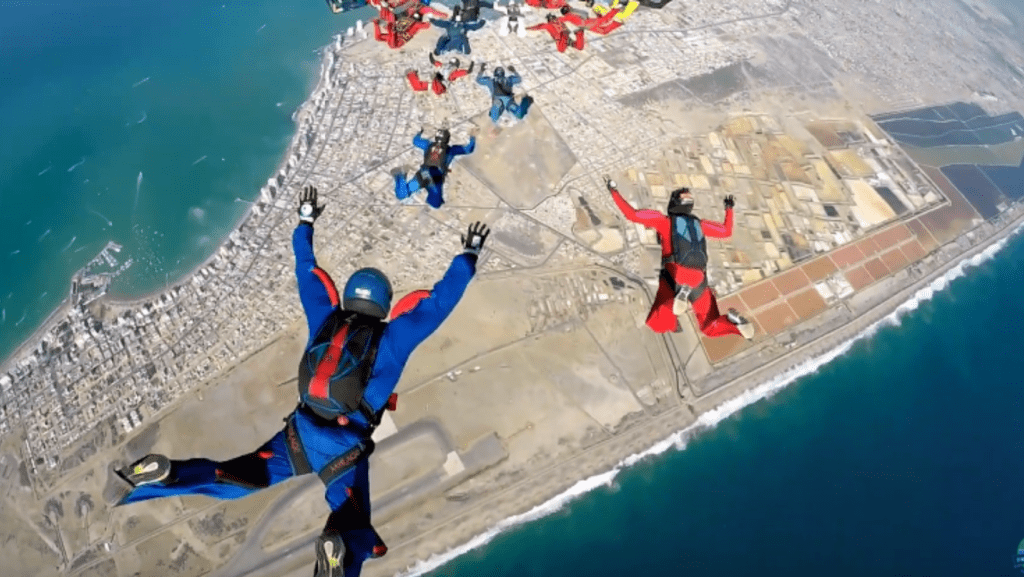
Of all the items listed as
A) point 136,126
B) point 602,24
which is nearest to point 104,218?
point 136,126

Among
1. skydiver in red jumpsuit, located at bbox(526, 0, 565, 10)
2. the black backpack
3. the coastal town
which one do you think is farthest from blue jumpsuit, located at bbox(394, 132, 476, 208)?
skydiver in red jumpsuit, located at bbox(526, 0, 565, 10)

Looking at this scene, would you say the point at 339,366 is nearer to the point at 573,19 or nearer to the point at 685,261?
the point at 685,261

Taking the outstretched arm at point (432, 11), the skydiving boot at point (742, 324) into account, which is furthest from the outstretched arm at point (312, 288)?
the outstretched arm at point (432, 11)

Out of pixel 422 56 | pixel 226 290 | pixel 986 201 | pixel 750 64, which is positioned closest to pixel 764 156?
pixel 750 64

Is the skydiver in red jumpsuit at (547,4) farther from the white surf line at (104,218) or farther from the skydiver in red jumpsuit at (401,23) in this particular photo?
the white surf line at (104,218)

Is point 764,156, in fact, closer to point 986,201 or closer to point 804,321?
point 804,321
